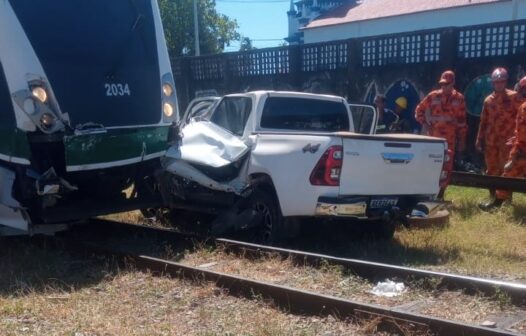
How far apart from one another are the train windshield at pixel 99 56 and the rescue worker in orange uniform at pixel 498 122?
5.15m

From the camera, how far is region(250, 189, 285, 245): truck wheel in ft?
26.0

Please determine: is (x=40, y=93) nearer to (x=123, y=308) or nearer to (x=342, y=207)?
(x=123, y=308)

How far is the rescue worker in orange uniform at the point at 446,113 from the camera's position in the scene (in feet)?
35.8

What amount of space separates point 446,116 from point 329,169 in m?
4.21

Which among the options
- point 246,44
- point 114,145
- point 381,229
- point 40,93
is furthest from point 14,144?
point 246,44

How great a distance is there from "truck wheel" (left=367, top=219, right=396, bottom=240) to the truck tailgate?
761mm

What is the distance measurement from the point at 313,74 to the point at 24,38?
32.9ft

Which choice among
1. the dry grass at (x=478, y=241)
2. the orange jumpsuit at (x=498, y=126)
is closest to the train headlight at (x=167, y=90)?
the dry grass at (x=478, y=241)

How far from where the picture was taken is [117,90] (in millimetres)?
8055

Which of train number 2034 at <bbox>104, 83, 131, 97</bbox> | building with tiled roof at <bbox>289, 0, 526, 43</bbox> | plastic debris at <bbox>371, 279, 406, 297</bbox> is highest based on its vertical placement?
building with tiled roof at <bbox>289, 0, 526, 43</bbox>

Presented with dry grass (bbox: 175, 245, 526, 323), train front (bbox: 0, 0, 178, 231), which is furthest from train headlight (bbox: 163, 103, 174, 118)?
dry grass (bbox: 175, 245, 526, 323)

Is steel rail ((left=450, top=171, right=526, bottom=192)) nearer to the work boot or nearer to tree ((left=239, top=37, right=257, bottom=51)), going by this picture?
the work boot

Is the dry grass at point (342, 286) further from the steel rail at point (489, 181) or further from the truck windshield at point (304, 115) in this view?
the steel rail at point (489, 181)

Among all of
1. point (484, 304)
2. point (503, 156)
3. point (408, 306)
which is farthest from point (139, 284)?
point (503, 156)
